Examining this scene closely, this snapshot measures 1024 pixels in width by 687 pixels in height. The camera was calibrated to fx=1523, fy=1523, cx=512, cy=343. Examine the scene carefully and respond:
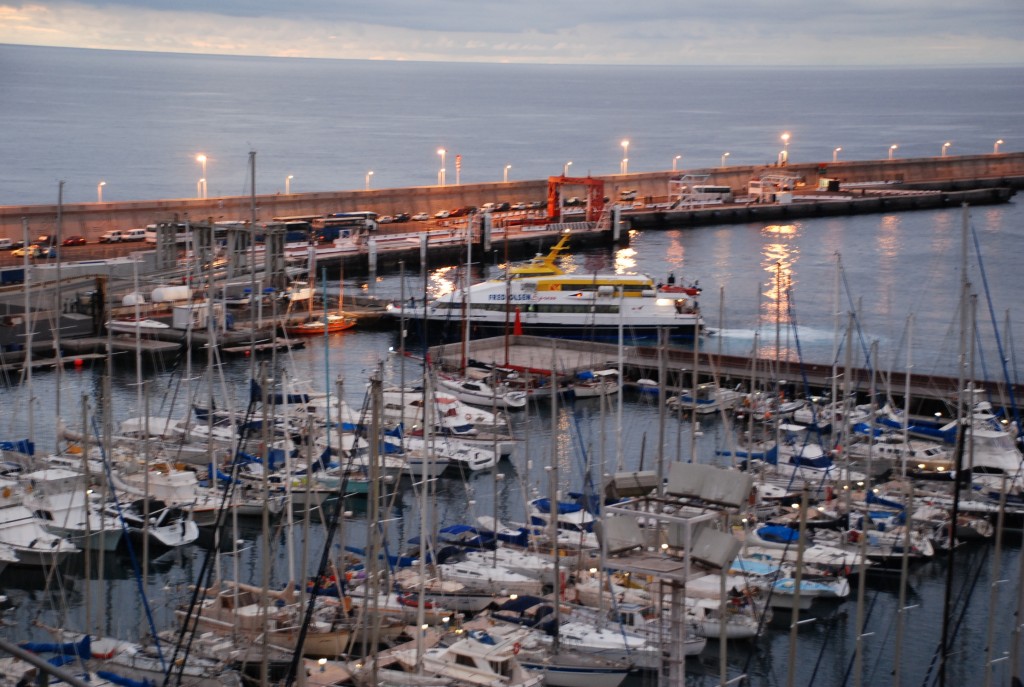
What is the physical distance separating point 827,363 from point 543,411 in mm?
5254

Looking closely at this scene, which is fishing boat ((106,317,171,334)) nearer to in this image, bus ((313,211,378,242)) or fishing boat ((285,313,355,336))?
fishing boat ((285,313,355,336))

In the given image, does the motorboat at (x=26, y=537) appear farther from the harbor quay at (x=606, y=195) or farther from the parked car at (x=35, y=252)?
the harbor quay at (x=606, y=195)

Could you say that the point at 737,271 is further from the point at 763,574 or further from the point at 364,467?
the point at 763,574

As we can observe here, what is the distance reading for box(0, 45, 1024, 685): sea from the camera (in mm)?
12602

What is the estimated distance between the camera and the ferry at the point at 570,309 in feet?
81.8

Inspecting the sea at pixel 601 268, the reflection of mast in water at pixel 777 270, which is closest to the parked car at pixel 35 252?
the sea at pixel 601 268

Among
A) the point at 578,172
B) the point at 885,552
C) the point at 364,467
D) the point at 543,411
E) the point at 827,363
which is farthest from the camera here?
the point at 578,172

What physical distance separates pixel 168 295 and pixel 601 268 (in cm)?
1151

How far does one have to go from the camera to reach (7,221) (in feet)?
109

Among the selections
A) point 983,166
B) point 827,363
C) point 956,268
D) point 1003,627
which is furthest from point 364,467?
point 983,166

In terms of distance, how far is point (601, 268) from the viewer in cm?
3391

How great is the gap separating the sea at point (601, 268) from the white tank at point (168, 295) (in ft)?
8.58

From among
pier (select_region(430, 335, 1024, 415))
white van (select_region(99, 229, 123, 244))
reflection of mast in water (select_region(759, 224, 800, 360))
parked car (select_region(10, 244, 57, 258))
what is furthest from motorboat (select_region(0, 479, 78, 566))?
white van (select_region(99, 229, 123, 244))

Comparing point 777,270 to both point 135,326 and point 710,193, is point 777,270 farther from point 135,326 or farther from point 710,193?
point 710,193
